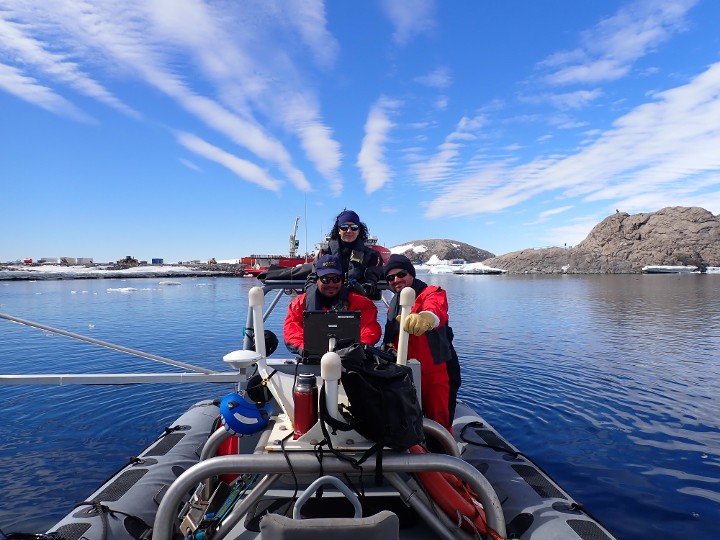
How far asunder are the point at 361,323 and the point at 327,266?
651mm

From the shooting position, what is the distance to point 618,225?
4934 inches

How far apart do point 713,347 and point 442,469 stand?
1635 centimetres

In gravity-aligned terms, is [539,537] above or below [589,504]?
above

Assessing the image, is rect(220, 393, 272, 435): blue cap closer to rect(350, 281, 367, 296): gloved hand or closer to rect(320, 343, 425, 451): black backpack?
rect(320, 343, 425, 451): black backpack

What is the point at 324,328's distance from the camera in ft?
11.1

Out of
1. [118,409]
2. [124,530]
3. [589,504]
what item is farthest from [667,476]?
[118,409]

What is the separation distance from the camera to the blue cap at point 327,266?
4.04m

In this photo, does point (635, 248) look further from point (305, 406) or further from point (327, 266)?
point (305, 406)

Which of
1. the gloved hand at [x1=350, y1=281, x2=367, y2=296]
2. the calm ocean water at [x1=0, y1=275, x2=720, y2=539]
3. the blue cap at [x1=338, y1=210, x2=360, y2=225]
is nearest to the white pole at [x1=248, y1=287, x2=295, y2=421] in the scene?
the gloved hand at [x1=350, y1=281, x2=367, y2=296]

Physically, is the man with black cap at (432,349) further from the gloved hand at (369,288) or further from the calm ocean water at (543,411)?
the calm ocean water at (543,411)

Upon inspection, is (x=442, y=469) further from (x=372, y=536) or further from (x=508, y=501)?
(x=508, y=501)

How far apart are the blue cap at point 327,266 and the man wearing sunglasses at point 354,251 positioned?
0.67m

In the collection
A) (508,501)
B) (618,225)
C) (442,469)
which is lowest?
(508,501)

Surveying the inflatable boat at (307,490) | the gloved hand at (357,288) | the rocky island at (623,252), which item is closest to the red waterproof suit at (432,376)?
the inflatable boat at (307,490)
